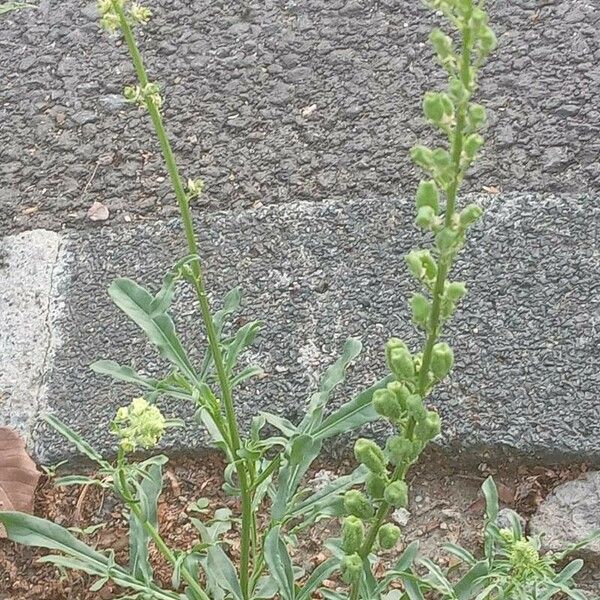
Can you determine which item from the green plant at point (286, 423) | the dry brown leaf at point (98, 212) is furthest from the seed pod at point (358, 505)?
the dry brown leaf at point (98, 212)

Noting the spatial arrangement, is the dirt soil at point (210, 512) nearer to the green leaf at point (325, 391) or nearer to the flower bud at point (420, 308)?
the green leaf at point (325, 391)

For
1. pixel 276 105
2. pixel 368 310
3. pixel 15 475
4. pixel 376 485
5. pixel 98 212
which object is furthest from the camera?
pixel 276 105

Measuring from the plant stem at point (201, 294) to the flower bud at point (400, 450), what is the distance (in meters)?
0.30

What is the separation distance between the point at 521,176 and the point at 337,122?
458 millimetres

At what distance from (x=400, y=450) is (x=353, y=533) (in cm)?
13

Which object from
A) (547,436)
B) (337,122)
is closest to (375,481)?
(547,436)

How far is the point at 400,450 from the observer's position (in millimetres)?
906

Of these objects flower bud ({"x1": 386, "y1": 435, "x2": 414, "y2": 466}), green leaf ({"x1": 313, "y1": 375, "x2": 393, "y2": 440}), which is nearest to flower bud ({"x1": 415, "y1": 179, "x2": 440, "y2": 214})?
flower bud ({"x1": 386, "y1": 435, "x2": 414, "y2": 466})

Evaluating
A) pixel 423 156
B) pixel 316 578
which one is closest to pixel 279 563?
pixel 316 578

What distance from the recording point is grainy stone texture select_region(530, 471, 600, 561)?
1.58 meters

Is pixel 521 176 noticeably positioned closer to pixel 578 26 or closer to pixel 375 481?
pixel 578 26

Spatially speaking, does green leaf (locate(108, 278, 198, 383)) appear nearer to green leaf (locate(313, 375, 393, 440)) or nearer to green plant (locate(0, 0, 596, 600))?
green plant (locate(0, 0, 596, 600))

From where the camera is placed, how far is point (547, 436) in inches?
64.5

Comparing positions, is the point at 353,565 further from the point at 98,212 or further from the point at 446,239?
the point at 98,212
